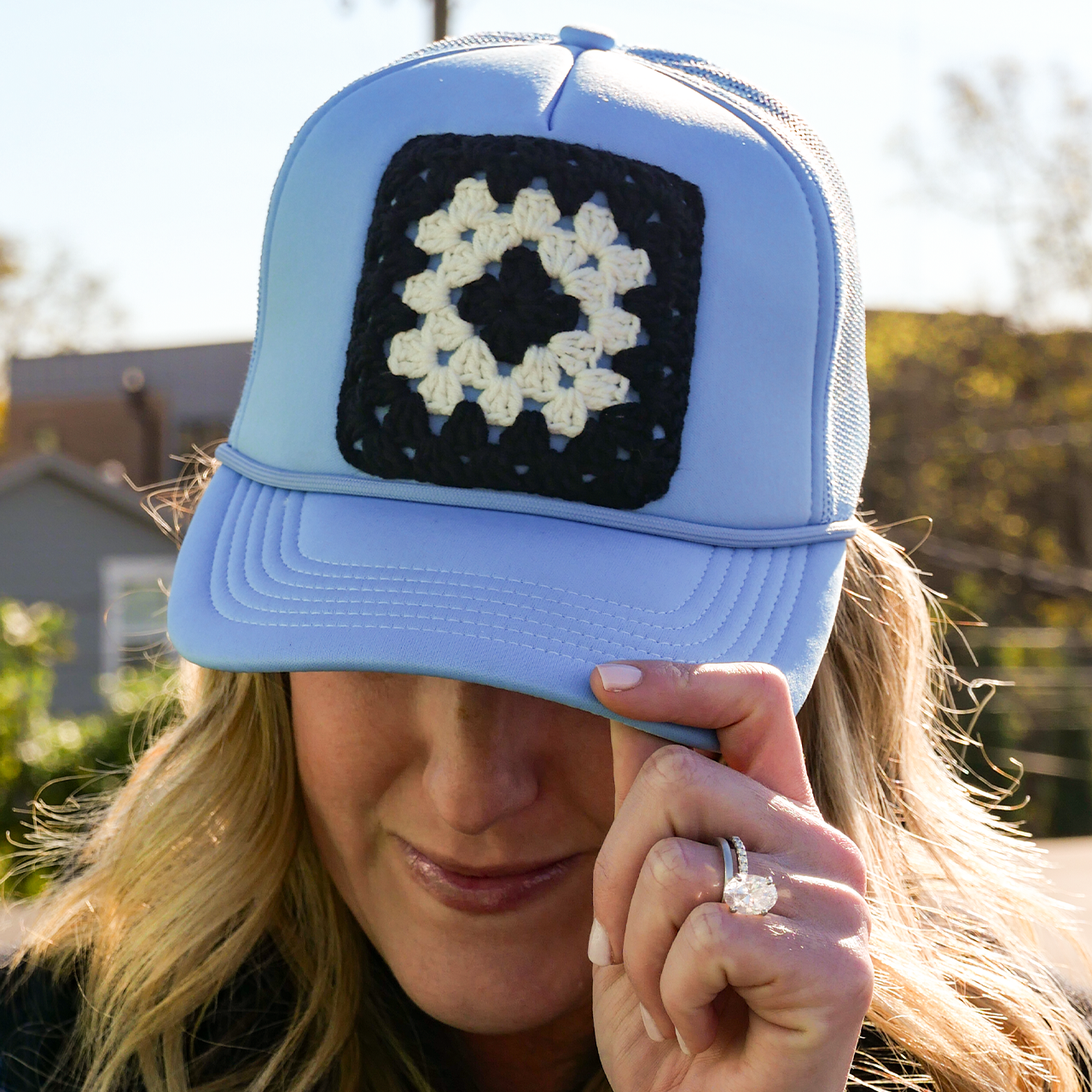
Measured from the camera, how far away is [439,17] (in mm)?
7672

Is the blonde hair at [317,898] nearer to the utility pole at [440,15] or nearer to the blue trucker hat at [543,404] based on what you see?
the blue trucker hat at [543,404]

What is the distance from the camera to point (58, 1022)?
1.91 metres

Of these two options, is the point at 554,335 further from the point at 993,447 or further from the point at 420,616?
the point at 993,447

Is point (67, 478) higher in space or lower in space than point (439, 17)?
lower

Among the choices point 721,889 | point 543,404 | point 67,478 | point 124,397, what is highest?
point 543,404

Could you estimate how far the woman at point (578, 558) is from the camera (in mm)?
1190

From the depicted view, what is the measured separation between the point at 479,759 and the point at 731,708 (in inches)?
12.8

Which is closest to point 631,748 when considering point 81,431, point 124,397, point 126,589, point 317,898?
point 317,898

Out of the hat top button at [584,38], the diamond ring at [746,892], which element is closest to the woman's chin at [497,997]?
the diamond ring at [746,892]

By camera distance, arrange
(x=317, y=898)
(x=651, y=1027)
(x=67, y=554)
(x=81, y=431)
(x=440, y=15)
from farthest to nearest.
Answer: (x=81, y=431) < (x=67, y=554) < (x=440, y=15) < (x=317, y=898) < (x=651, y=1027)

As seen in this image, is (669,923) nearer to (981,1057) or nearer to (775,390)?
(775,390)

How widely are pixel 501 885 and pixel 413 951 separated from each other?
191 millimetres

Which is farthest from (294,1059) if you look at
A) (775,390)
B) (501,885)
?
(775,390)

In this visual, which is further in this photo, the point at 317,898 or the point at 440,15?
the point at 440,15
